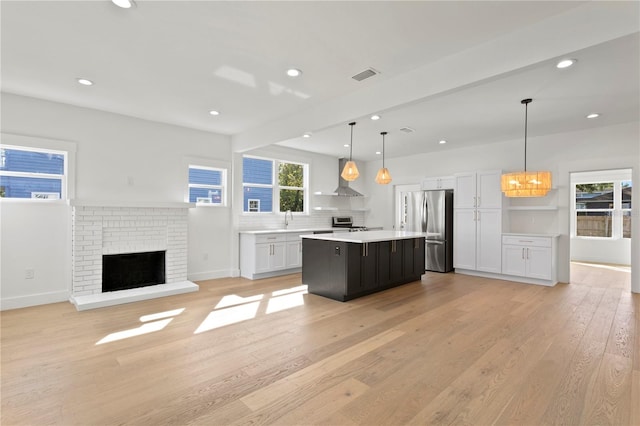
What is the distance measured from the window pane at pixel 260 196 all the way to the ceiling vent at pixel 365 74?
374cm

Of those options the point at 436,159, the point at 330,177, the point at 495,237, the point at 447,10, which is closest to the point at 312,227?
the point at 330,177

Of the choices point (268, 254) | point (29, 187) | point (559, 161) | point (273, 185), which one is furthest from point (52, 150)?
point (559, 161)

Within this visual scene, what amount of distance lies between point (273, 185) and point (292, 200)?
0.63m

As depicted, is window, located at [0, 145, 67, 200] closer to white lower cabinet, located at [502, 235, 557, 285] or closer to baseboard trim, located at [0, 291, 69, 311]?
baseboard trim, located at [0, 291, 69, 311]

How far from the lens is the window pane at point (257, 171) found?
654cm

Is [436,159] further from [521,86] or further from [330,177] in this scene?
[521,86]

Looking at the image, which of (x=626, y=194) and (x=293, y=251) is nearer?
(x=293, y=251)

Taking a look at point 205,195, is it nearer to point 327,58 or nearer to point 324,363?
point 327,58

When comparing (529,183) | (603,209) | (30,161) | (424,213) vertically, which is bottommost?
(424,213)

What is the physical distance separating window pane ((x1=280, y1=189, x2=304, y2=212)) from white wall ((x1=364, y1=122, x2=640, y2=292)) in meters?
2.87

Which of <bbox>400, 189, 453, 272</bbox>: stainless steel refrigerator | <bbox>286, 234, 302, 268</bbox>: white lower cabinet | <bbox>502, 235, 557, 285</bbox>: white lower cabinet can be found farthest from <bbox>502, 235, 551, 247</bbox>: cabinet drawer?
<bbox>286, 234, 302, 268</bbox>: white lower cabinet

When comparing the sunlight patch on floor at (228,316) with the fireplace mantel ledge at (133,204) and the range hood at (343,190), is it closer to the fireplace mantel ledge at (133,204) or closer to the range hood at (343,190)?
the fireplace mantel ledge at (133,204)

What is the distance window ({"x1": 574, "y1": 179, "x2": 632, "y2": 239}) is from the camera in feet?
25.4

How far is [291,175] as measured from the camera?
7312mm
